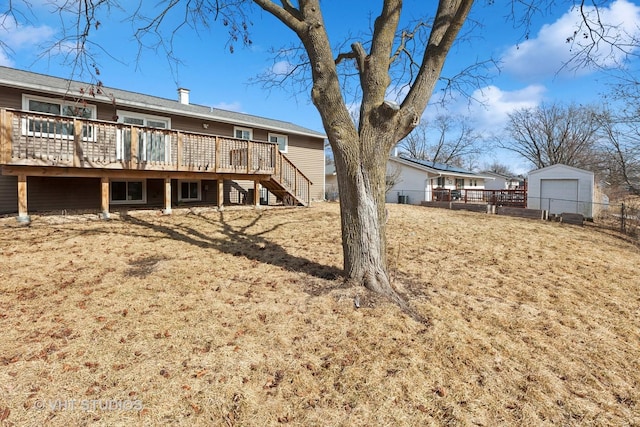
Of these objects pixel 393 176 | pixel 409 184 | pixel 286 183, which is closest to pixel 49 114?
pixel 286 183

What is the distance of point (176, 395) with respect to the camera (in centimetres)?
266

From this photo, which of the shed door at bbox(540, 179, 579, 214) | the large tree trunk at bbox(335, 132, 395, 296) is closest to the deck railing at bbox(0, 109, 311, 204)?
the large tree trunk at bbox(335, 132, 395, 296)

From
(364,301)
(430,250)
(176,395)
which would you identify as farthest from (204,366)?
(430,250)

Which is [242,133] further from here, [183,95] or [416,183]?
[416,183]

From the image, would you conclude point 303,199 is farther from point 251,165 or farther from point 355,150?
point 355,150

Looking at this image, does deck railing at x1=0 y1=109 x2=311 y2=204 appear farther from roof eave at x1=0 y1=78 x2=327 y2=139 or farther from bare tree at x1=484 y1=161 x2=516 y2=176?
bare tree at x1=484 y1=161 x2=516 y2=176

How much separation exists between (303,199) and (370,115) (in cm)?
963

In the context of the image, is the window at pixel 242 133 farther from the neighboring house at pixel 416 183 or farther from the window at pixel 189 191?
the neighboring house at pixel 416 183

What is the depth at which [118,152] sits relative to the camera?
9.12 m

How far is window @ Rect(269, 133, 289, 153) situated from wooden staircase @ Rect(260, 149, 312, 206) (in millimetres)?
2611

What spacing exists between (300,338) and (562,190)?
65.0 ft

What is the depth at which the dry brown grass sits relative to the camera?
8.65 feet

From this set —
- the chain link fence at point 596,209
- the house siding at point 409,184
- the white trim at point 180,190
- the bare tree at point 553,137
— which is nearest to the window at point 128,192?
the white trim at point 180,190

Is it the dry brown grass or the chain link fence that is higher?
the chain link fence
